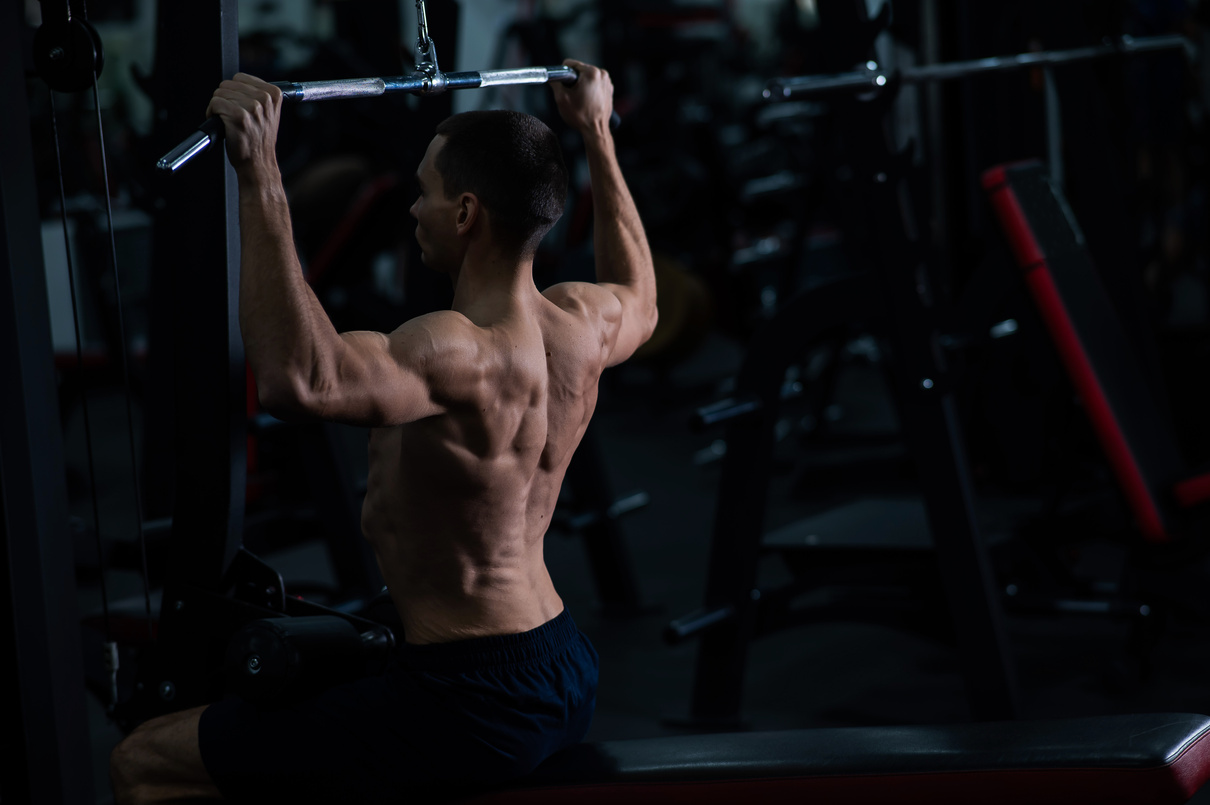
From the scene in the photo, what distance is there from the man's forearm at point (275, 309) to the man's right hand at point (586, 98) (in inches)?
21.6

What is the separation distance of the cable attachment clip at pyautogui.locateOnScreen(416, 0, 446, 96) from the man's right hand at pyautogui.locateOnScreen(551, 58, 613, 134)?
0.78 feet

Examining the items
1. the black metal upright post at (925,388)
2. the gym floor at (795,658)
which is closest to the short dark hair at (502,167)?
the gym floor at (795,658)

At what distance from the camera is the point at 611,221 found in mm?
1746

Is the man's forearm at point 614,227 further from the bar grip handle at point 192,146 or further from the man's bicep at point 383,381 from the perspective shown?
the bar grip handle at point 192,146

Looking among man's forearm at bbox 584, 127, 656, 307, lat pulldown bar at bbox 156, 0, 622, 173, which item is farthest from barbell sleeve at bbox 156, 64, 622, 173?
man's forearm at bbox 584, 127, 656, 307

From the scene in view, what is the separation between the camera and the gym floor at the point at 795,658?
290 centimetres

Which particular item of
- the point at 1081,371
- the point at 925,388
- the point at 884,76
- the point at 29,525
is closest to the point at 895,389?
the point at 925,388

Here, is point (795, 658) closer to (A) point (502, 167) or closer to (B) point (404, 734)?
(B) point (404, 734)

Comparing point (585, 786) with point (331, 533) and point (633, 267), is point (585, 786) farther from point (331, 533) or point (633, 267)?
point (331, 533)

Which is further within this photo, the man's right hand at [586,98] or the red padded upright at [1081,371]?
the red padded upright at [1081,371]

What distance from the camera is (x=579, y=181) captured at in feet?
25.0

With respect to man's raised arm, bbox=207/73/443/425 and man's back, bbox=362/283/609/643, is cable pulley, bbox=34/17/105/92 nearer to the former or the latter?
man's raised arm, bbox=207/73/443/425

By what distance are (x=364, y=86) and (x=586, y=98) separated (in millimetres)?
399

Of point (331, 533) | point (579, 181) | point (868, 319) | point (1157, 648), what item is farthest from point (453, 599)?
point (579, 181)
